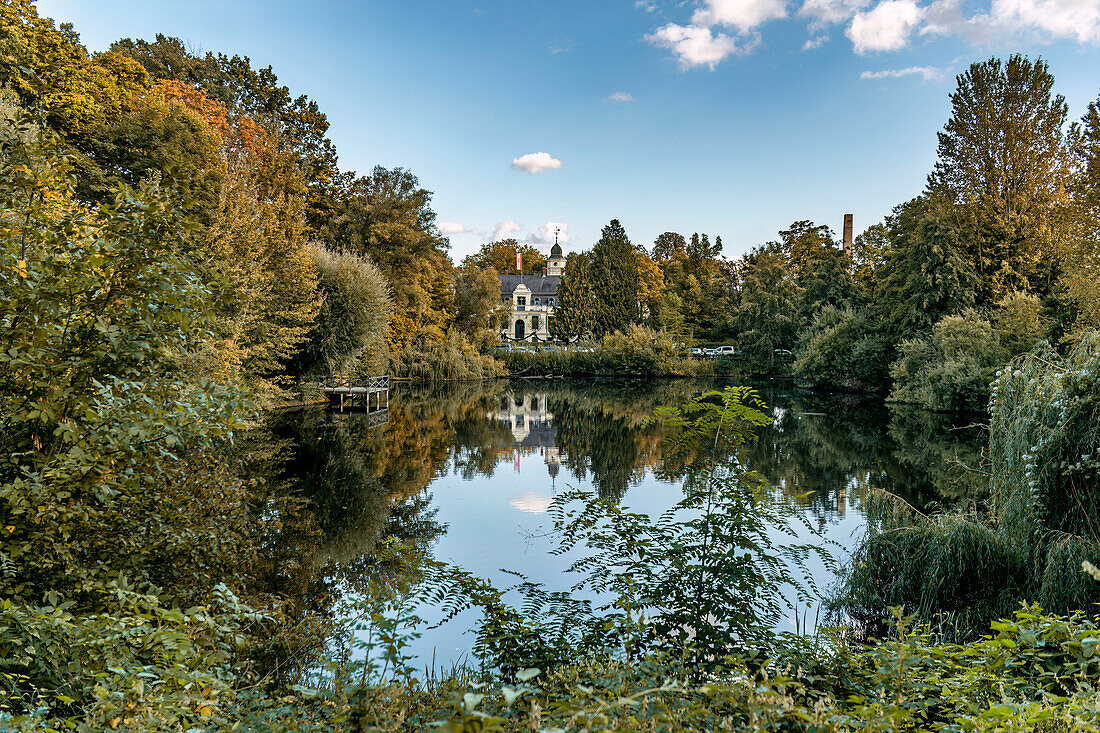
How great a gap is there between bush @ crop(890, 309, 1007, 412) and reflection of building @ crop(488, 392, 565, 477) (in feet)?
50.7

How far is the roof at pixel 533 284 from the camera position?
78.5 meters

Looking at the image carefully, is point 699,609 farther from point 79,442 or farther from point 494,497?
point 494,497

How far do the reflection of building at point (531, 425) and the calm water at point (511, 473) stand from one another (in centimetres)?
11

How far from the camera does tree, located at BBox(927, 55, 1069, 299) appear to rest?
93.6ft

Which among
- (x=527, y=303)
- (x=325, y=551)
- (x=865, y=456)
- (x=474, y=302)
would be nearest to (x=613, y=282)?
(x=474, y=302)

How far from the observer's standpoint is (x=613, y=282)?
5444 centimetres

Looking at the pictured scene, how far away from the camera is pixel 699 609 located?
13.7 feet

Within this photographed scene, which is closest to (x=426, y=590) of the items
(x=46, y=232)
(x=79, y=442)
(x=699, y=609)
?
(x=699, y=609)

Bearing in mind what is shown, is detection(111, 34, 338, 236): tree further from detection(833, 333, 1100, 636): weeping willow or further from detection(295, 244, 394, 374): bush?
detection(833, 333, 1100, 636): weeping willow

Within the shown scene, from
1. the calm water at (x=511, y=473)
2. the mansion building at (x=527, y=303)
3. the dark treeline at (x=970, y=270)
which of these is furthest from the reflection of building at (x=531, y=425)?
the mansion building at (x=527, y=303)

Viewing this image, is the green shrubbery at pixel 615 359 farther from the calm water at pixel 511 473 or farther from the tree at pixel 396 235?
the calm water at pixel 511 473

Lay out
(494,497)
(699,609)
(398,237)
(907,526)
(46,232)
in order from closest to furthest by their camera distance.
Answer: (46,232) < (699,609) < (907,526) < (494,497) < (398,237)

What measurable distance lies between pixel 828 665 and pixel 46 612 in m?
4.35

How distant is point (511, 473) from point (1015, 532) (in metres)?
11.2
